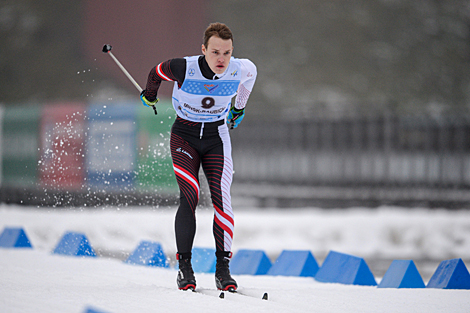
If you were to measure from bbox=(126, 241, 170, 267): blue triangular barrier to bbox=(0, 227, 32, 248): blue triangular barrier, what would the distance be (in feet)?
5.43

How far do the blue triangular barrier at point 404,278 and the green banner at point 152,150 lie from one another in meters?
7.87

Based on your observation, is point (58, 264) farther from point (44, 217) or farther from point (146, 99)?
point (44, 217)

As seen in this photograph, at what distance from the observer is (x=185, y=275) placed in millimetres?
3803

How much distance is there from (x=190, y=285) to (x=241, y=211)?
9833 mm

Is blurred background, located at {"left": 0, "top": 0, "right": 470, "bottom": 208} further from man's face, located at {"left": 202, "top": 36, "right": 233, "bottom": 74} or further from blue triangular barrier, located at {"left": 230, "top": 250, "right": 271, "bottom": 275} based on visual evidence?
man's face, located at {"left": 202, "top": 36, "right": 233, "bottom": 74}

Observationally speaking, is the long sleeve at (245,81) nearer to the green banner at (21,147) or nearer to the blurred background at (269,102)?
the blurred background at (269,102)

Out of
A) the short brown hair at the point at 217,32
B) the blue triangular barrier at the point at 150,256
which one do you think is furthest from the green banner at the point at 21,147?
the short brown hair at the point at 217,32

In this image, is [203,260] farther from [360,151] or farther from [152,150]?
[360,151]

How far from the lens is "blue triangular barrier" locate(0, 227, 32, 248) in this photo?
22.5ft

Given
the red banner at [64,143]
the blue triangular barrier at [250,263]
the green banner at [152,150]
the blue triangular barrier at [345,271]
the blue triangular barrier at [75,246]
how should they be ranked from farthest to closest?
the red banner at [64,143] < the green banner at [152,150] < the blue triangular barrier at [75,246] < the blue triangular barrier at [250,263] < the blue triangular barrier at [345,271]

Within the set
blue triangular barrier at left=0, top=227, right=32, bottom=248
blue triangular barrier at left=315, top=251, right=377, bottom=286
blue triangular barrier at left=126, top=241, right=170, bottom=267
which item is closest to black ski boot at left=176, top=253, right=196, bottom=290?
blue triangular barrier at left=315, top=251, right=377, bottom=286

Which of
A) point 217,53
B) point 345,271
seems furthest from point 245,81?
point 345,271

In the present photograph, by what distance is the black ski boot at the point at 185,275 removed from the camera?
374 cm

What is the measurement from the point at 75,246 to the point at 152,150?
246 inches
